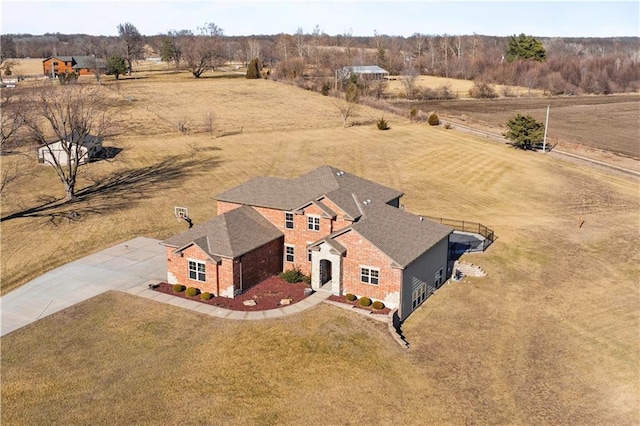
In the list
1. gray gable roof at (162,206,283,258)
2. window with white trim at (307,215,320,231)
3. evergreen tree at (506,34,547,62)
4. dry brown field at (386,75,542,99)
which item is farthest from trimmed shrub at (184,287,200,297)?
evergreen tree at (506,34,547,62)

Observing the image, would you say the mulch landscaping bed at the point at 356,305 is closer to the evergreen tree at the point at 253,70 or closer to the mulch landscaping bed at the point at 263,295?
the mulch landscaping bed at the point at 263,295

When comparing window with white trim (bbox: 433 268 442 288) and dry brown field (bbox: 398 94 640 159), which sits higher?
dry brown field (bbox: 398 94 640 159)

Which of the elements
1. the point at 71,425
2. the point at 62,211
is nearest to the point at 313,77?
the point at 62,211

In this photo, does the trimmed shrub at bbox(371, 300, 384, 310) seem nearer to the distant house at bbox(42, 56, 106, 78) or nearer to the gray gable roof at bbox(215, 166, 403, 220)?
the gray gable roof at bbox(215, 166, 403, 220)

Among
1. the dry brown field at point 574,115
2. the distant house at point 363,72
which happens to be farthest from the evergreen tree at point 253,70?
the dry brown field at point 574,115

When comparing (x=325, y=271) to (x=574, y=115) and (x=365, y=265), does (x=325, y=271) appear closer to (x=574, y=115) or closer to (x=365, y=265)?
(x=365, y=265)

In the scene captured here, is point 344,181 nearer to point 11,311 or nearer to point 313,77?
point 11,311
